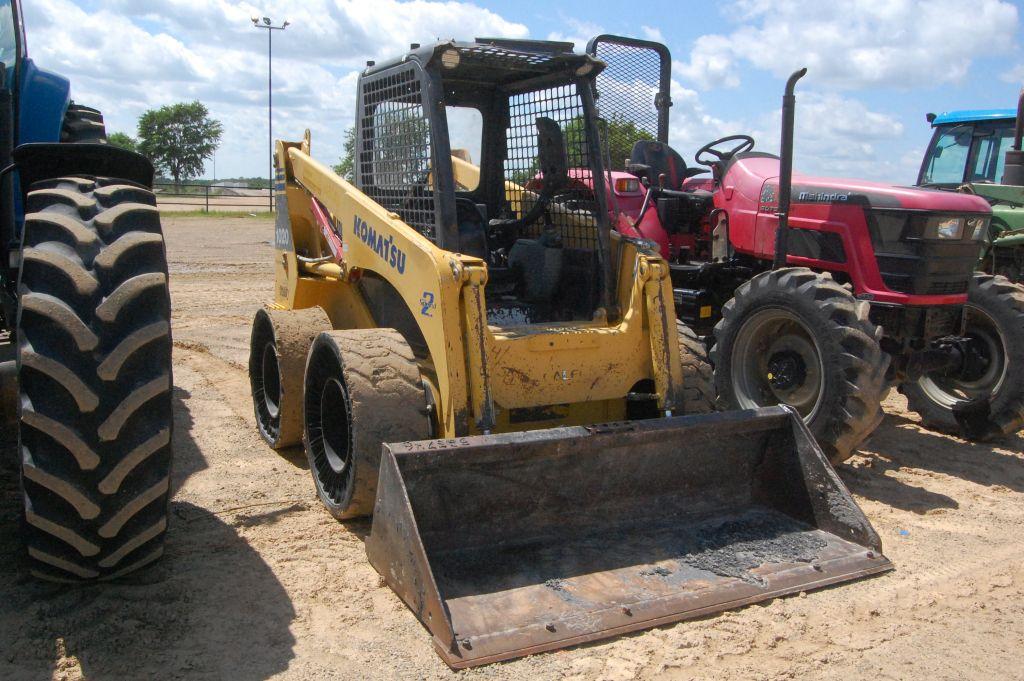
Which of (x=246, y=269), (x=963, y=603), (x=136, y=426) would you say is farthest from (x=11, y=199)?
(x=246, y=269)

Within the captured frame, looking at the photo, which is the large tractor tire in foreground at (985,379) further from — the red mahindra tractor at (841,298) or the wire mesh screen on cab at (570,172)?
the wire mesh screen on cab at (570,172)

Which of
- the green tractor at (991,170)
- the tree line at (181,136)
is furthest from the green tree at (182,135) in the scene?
the green tractor at (991,170)

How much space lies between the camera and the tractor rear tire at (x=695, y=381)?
469cm

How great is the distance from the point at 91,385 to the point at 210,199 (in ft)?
136

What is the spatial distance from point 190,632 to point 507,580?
1.23m

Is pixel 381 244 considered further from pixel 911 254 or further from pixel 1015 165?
pixel 1015 165

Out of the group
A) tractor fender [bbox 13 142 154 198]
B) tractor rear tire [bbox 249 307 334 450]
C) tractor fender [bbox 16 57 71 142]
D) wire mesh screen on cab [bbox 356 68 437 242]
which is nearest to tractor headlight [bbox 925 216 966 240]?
wire mesh screen on cab [bbox 356 68 437 242]

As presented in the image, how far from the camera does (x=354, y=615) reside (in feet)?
11.6

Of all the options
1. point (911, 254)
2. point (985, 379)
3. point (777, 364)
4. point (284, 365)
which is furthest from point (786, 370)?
point (284, 365)

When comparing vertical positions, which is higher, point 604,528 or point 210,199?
point 604,528

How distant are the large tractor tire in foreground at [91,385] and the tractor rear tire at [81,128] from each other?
166 centimetres

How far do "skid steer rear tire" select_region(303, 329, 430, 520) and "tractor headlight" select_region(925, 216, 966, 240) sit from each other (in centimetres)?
368

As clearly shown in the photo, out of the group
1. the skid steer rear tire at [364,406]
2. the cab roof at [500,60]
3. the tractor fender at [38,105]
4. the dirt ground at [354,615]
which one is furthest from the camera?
the cab roof at [500,60]

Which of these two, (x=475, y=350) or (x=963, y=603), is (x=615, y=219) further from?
(x=963, y=603)
